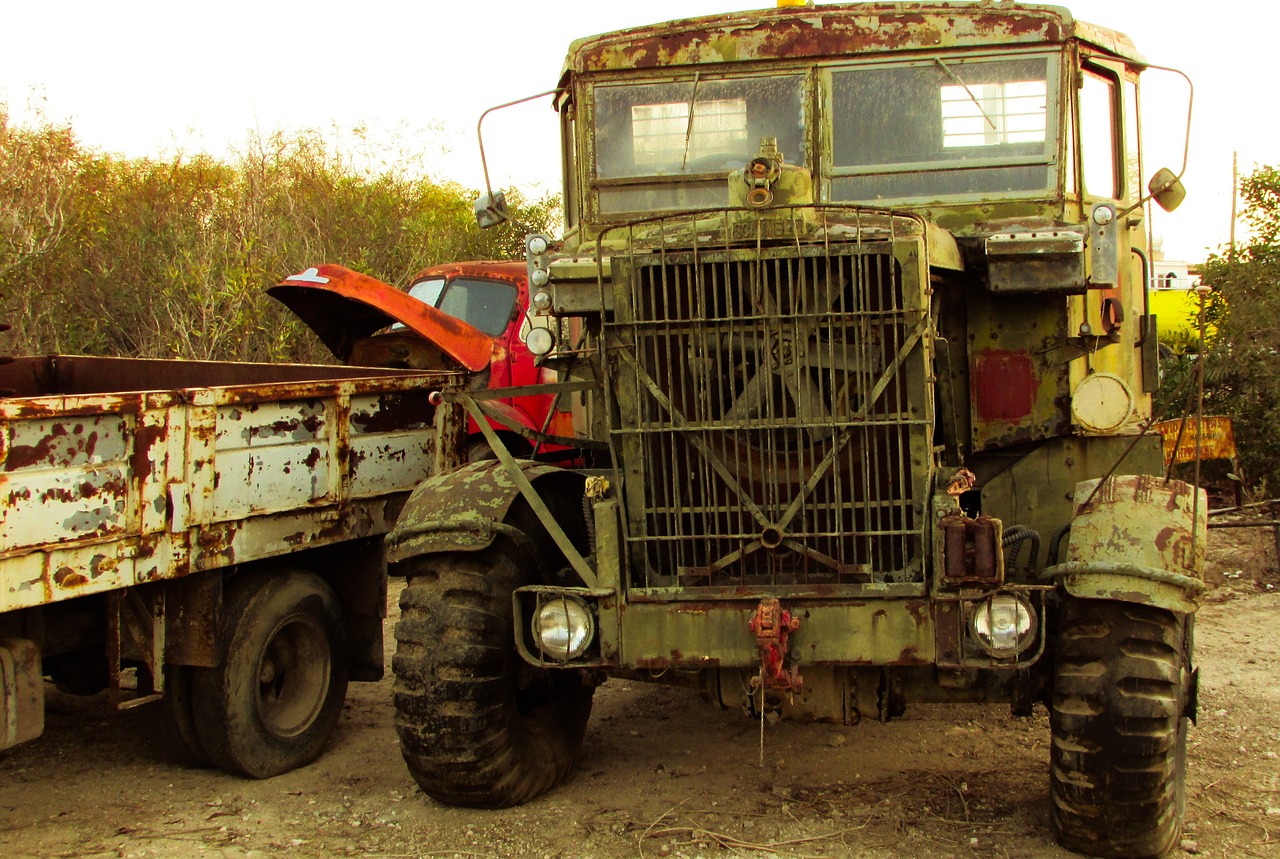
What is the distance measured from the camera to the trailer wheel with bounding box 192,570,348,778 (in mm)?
5391

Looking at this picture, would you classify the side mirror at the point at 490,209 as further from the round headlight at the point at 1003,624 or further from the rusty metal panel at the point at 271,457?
the round headlight at the point at 1003,624

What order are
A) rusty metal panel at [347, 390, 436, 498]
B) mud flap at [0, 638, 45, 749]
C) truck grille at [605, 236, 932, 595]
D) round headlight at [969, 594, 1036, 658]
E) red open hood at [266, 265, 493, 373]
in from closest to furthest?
round headlight at [969, 594, 1036, 658] < truck grille at [605, 236, 932, 595] < mud flap at [0, 638, 45, 749] < rusty metal panel at [347, 390, 436, 498] < red open hood at [266, 265, 493, 373]

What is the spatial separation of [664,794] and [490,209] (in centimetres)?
284

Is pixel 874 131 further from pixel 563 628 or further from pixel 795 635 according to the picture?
pixel 563 628

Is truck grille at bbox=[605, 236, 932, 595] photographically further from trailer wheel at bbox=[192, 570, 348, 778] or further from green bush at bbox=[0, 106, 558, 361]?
green bush at bbox=[0, 106, 558, 361]

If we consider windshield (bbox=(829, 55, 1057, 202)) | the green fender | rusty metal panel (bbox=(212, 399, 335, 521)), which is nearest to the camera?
the green fender

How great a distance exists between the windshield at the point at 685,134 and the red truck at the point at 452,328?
90 centimetres

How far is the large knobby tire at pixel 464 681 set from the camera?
474 centimetres

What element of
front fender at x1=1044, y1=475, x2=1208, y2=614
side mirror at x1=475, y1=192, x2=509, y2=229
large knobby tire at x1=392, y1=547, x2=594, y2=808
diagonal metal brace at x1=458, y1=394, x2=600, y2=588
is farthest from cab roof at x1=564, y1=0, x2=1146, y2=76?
large knobby tire at x1=392, y1=547, x2=594, y2=808

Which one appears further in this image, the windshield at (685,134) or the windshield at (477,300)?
the windshield at (477,300)

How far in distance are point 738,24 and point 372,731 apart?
3710 mm

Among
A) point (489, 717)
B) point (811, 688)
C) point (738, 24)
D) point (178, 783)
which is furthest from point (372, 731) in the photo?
point (738, 24)

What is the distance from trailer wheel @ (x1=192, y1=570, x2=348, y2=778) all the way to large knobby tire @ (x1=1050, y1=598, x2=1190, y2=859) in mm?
3203

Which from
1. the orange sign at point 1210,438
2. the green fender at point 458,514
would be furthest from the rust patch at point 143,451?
the orange sign at point 1210,438
